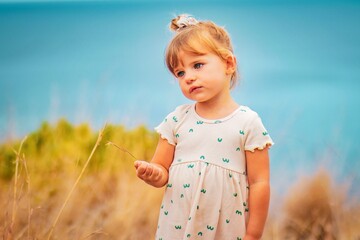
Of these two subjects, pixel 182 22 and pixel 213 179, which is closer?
pixel 213 179

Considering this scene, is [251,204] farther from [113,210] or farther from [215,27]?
[113,210]

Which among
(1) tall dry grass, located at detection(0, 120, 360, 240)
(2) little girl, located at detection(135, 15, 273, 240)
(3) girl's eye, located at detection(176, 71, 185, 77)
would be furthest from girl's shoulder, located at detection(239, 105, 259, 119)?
(1) tall dry grass, located at detection(0, 120, 360, 240)

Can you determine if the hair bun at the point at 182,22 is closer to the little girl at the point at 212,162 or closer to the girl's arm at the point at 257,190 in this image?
the little girl at the point at 212,162

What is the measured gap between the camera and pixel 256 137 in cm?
169

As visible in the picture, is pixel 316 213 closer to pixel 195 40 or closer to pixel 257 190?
pixel 257 190

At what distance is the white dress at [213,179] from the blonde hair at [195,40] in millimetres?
200

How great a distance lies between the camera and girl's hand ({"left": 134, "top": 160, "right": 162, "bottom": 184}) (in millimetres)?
1643

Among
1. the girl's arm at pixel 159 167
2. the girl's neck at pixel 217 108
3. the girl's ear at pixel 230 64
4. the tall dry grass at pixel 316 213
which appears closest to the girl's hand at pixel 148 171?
the girl's arm at pixel 159 167

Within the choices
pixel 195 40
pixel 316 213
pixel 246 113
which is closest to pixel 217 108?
pixel 246 113

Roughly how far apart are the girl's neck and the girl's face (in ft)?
0.14

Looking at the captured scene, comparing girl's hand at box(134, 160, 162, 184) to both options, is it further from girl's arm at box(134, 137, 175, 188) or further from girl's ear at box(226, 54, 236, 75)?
girl's ear at box(226, 54, 236, 75)

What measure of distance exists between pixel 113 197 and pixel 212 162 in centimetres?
175

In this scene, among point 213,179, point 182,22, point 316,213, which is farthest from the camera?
point 316,213

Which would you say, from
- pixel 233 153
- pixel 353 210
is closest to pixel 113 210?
pixel 353 210
